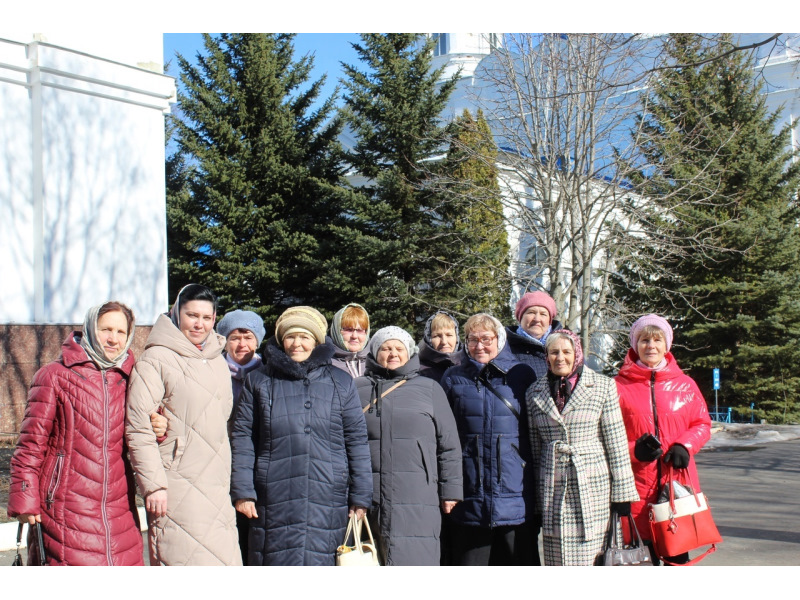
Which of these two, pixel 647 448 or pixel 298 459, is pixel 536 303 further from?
pixel 298 459

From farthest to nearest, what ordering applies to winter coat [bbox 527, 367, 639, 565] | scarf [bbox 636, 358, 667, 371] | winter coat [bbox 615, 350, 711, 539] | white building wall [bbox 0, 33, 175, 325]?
1. white building wall [bbox 0, 33, 175, 325]
2. scarf [bbox 636, 358, 667, 371]
3. winter coat [bbox 615, 350, 711, 539]
4. winter coat [bbox 527, 367, 639, 565]

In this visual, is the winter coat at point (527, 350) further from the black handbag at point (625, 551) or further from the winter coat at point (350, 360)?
the black handbag at point (625, 551)

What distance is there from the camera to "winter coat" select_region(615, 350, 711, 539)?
4270 millimetres

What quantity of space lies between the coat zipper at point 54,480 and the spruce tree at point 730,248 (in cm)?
1650

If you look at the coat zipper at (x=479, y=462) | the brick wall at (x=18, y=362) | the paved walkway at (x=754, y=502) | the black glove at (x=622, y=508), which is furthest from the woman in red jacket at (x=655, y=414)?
the brick wall at (x=18, y=362)

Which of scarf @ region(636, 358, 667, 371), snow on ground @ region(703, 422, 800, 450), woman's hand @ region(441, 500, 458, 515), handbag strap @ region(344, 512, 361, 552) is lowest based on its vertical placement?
snow on ground @ region(703, 422, 800, 450)

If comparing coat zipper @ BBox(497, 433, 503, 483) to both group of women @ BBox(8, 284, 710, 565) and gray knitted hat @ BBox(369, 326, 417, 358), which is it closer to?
group of women @ BBox(8, 284, 710, 565)

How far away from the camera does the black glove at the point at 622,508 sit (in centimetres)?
410

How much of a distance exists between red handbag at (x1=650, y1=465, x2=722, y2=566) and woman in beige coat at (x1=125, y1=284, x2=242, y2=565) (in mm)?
2234

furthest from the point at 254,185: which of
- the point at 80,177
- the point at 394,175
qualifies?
the point at 80,177

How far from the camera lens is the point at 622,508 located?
13.5 ft

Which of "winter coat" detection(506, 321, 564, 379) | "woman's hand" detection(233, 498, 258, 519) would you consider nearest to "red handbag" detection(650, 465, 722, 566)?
"winter coat" detection(506, 321, 564, 379)

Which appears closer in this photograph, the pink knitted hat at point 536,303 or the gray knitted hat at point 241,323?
the gray knitted hat at point 241,323

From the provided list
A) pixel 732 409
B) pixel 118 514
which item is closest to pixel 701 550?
pixel 118 514
